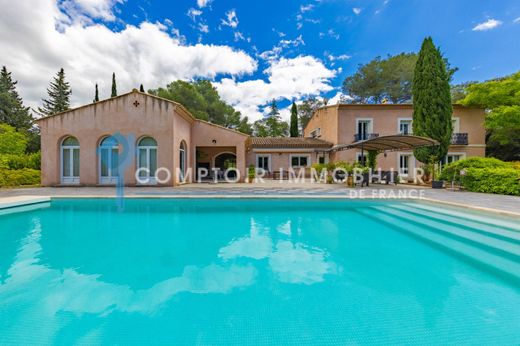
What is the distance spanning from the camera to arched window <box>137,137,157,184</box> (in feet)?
42.0

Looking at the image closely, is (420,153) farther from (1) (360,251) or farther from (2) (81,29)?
(2) (81,29)

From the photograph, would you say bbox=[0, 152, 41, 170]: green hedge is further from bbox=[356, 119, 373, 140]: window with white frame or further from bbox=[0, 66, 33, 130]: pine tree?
bbox=[356, 119, 373, 140]: window with white frame

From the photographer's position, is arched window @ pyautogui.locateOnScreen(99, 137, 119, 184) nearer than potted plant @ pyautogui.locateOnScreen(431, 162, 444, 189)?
No

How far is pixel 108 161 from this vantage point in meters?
13.0

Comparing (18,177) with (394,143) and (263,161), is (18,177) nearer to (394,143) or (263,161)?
(263,161)

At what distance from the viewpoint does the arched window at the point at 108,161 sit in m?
12.9

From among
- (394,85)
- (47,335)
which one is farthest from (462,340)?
(394,85)

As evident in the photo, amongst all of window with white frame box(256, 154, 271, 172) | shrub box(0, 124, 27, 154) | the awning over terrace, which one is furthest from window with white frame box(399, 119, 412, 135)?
shrub box(0, 124, 27, 154)

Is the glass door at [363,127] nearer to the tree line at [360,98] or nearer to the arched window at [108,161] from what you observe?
the tree line at [360,98]

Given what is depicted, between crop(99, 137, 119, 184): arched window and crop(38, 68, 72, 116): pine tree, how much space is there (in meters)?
34.1

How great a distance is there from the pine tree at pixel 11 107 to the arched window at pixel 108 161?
31437 mm

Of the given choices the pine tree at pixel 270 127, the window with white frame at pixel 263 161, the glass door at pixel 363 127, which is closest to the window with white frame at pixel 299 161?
the window with white frame at pixel 263 161

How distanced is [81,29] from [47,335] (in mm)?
16236

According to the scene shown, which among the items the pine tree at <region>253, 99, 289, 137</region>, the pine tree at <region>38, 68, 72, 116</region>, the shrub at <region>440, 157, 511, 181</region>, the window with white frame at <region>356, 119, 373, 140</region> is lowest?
the shrub at <region>440, 157, 511, 181</region>
